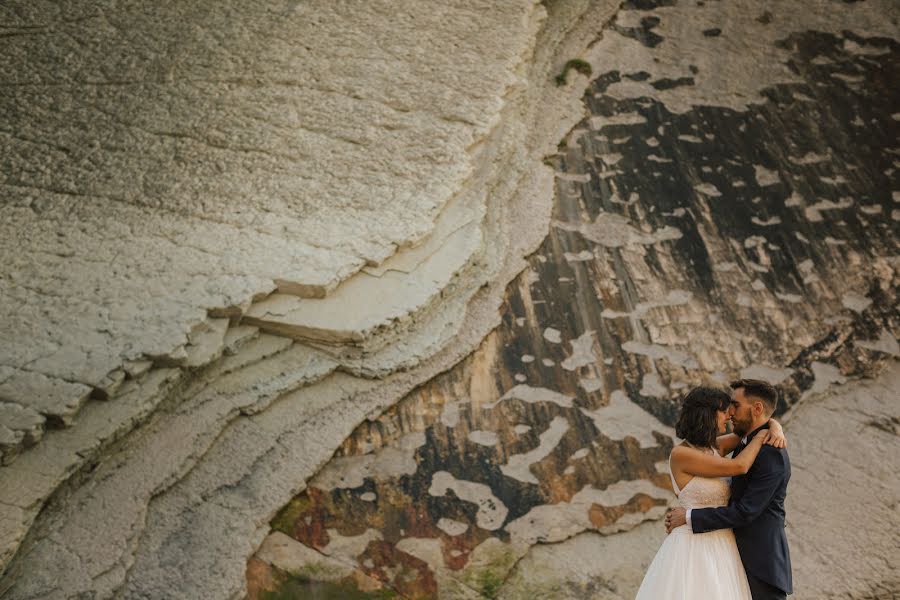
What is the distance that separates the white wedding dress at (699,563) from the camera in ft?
8.45

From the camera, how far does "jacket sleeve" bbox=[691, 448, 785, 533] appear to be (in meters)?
2.57

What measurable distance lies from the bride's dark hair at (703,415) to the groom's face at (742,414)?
105 mm

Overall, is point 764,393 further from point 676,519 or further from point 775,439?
point 676,519

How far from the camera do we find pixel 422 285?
3.68m

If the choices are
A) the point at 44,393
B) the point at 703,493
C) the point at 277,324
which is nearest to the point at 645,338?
the point at 703,493

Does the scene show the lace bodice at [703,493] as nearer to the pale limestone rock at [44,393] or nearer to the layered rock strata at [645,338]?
the layered rock strata at [645,338]

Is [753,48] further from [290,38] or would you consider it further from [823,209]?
[290,38]

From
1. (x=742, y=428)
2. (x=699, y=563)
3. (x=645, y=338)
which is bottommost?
(x=645, y=338)

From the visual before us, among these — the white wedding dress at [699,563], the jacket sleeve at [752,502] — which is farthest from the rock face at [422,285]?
the jacket sleeve at [752,502]

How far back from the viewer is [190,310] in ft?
10.8

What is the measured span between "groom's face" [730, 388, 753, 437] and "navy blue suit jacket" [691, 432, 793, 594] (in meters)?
0.10

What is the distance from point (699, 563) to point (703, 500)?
171 mm

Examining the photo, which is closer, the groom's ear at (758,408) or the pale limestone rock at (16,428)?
the groom's ear at (758,408)

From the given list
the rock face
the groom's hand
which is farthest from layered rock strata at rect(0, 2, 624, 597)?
the groom's hand
